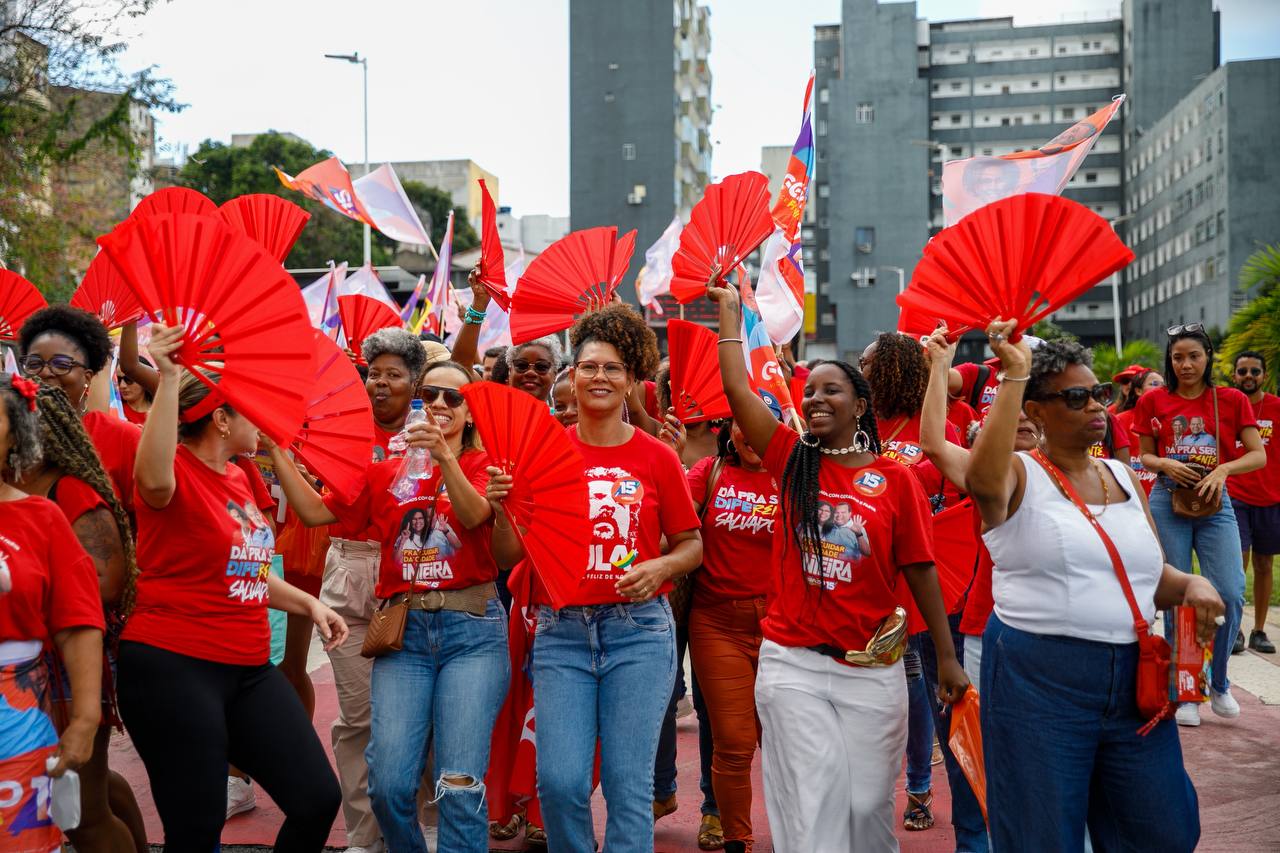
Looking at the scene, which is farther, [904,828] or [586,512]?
[904,828]

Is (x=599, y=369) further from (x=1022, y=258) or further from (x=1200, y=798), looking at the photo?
(x=1200, y=798)

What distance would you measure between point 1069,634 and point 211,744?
2669mm

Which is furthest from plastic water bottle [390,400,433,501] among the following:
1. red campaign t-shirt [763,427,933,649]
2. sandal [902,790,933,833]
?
sandal [902,790,933,833]

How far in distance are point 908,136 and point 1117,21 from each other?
2257 centimetres

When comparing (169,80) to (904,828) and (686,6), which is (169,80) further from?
(686,6)

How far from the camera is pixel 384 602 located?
4598 mm

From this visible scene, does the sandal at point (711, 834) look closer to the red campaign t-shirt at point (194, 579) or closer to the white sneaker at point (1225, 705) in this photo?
the red campaign t-shirt at point (194, 579)

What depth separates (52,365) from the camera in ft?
14.7

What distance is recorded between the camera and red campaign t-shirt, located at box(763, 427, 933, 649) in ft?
14.0

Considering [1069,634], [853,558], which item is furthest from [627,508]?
[1069,634]

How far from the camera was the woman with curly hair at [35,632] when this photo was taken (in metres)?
3.27

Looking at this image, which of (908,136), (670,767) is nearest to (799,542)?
(670,767)

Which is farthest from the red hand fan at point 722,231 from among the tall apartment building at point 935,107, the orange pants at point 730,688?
the tall apartment building at point 935,107

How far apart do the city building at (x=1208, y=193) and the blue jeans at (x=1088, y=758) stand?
174 feet
